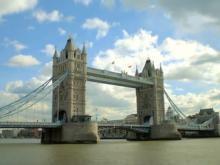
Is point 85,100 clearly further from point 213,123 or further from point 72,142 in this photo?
point 213,123

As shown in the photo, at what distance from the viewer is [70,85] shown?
76562 mm

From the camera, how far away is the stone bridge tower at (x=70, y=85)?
76250 mm

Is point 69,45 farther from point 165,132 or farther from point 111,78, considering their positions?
point 165,132

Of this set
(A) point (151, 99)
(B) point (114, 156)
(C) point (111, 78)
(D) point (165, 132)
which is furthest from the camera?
(A) point (151, 99)

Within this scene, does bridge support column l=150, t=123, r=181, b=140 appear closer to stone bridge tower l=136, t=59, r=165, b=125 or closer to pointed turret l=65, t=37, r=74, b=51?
stone bridge tower l=136, t=59, r=165, b=125

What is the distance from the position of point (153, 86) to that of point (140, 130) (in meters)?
15.6

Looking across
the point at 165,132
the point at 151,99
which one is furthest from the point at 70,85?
the point at 151,99

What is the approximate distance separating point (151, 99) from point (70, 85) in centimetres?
3012

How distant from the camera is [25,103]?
68.1m

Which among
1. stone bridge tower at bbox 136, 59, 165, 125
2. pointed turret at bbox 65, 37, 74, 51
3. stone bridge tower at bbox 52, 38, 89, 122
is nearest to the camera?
stone bridge tower at bbox 52, 38, 89, 122

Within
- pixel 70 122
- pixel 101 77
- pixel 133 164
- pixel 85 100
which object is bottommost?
pixel 133 164

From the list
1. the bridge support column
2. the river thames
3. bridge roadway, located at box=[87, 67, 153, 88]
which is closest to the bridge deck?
bridge roadway, located at box=[87, 67, 153, 88]

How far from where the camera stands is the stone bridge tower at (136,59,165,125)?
326 ft

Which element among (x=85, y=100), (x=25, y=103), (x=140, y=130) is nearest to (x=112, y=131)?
(x=140, y=130)
